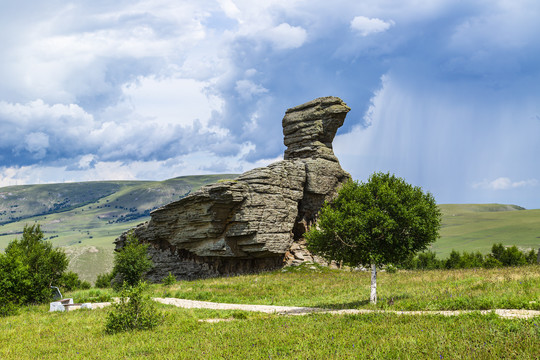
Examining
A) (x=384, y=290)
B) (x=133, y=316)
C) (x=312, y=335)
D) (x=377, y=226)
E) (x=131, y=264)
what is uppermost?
(x=377, y=226)

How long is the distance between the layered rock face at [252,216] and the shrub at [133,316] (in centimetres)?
2850

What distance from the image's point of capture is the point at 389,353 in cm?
1136

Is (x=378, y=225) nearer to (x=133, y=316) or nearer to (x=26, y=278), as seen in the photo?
(x=133, y=316)

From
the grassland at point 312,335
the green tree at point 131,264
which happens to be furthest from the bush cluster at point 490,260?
the grassland at point 312,335

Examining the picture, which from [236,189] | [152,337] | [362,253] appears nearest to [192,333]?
[152,337]

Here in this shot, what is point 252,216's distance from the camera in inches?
2016

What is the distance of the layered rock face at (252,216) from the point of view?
5138cm

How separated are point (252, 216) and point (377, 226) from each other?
26.8 metres

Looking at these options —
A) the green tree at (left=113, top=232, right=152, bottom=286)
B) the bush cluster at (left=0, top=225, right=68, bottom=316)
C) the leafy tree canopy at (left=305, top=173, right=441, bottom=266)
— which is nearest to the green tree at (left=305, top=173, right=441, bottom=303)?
the leafy tree canopy at (left=305, top=173, right=441, bottom=266)

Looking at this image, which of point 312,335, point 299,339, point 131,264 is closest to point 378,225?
point 312,335

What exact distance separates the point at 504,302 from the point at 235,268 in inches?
1565

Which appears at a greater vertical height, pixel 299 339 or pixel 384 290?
pixel 299 339

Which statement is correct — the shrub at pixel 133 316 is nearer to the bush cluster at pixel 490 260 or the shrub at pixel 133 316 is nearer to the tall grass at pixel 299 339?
the tall grass at pixel 299 339

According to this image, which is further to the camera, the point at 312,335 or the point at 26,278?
the point at 26,278
